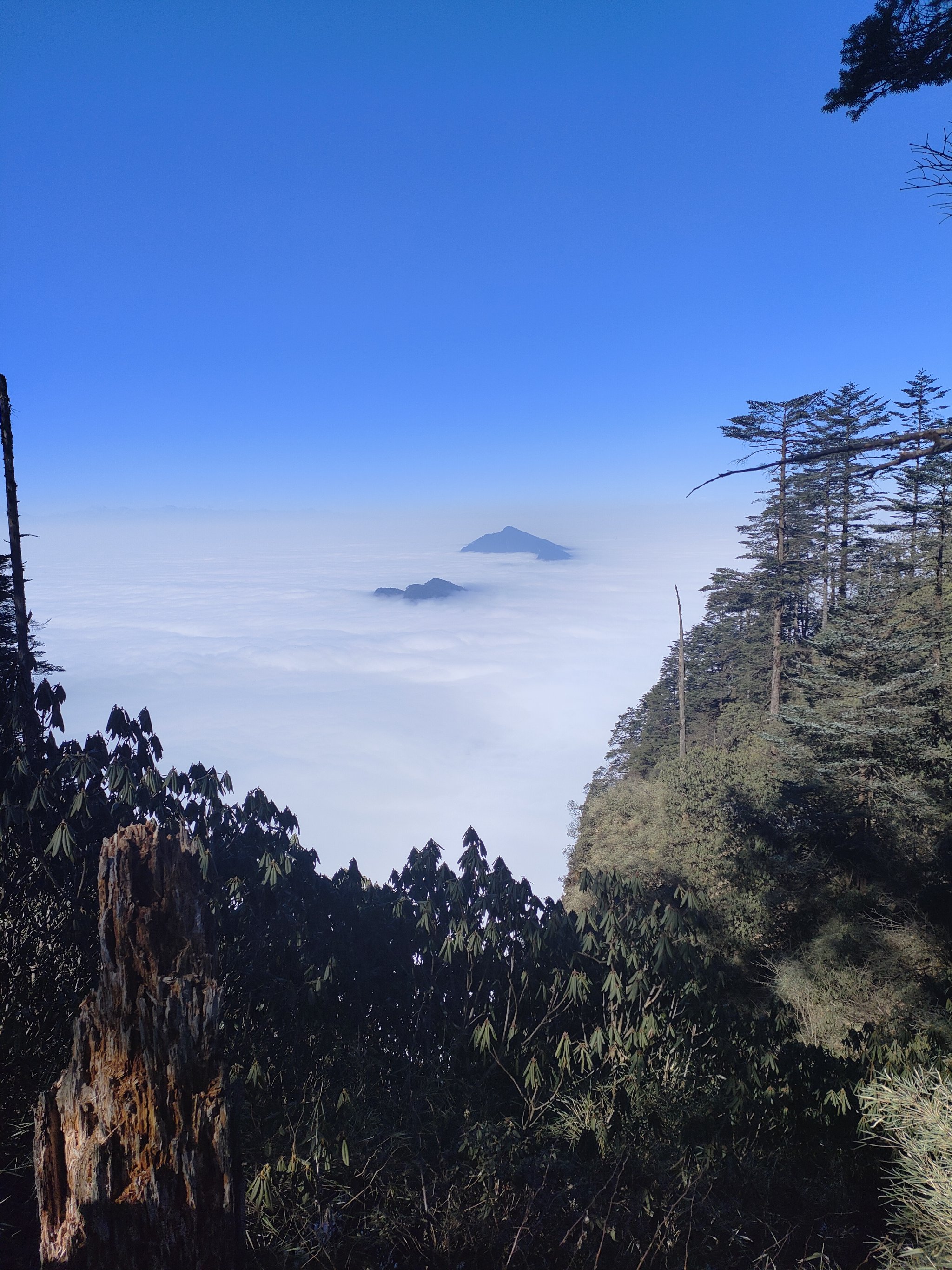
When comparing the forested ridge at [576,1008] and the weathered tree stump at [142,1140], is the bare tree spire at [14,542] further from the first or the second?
the weathered tree stump at [142,1140]

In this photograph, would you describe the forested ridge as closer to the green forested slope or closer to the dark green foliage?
the green forested slope

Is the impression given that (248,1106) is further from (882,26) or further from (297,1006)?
(882,26)

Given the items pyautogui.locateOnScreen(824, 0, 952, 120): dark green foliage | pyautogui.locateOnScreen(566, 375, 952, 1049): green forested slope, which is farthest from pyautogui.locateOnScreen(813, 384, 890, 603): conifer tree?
pyautogui.locateOnScreen(824, 0, 952, 120): dark green foliage

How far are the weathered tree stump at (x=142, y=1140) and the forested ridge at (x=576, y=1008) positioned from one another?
5.45ft

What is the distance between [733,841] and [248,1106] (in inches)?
536

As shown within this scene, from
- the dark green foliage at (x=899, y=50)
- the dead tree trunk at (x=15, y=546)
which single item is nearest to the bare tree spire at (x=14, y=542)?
the dead tree trunk at (x=15, y=546)

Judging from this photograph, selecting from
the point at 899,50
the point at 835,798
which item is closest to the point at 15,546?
the point at 899,50

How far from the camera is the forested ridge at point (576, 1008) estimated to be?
16.0ft

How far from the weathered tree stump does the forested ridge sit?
5.45 ft

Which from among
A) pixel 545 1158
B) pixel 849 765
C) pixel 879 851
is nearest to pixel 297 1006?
pixel 545 1158

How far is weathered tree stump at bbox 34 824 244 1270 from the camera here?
2854 mm

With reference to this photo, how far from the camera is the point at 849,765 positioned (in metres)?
16.4

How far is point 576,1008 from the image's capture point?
29.4 feet

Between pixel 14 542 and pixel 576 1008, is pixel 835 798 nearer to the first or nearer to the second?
pixel 576 1008
